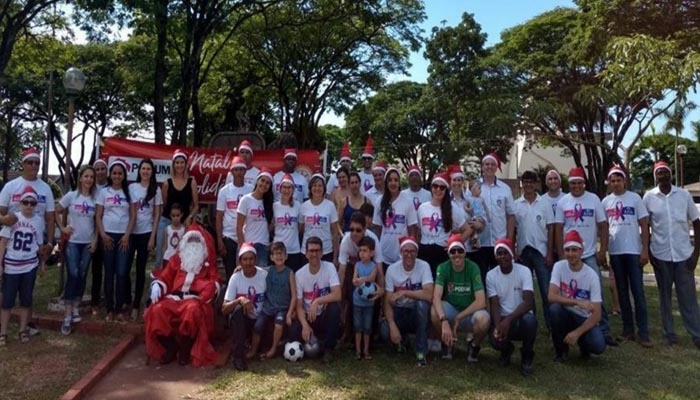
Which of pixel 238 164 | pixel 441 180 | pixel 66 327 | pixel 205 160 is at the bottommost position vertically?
pixel 66 327

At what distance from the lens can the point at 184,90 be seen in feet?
45.7

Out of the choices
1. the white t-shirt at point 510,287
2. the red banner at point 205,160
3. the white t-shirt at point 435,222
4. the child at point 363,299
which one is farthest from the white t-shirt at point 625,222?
the red banner at point 205,160

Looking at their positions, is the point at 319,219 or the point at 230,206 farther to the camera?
the point at 230,206

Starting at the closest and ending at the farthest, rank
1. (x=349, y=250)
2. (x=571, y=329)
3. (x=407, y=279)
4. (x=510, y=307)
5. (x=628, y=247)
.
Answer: (x=510, y=307), (x=571, y=329), (x=407, y=279), (x=349, y=250), (x=628, y=247)

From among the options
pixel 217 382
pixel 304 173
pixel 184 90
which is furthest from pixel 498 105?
pixel 217 382

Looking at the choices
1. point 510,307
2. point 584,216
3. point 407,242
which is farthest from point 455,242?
point 584,216

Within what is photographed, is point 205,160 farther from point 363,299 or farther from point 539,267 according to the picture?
point 539,267

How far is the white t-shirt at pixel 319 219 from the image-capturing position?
6.14m

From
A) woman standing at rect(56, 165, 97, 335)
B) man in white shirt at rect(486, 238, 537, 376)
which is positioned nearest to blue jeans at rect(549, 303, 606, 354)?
man in white shirt at rect(486, 238, 537, 376)

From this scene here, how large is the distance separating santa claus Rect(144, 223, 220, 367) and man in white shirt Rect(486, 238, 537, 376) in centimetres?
286

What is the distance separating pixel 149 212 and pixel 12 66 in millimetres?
15360

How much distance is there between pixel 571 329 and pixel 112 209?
17.0 ft

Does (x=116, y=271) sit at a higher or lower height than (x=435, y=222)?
lower

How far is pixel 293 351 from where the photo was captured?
18.2 feet
